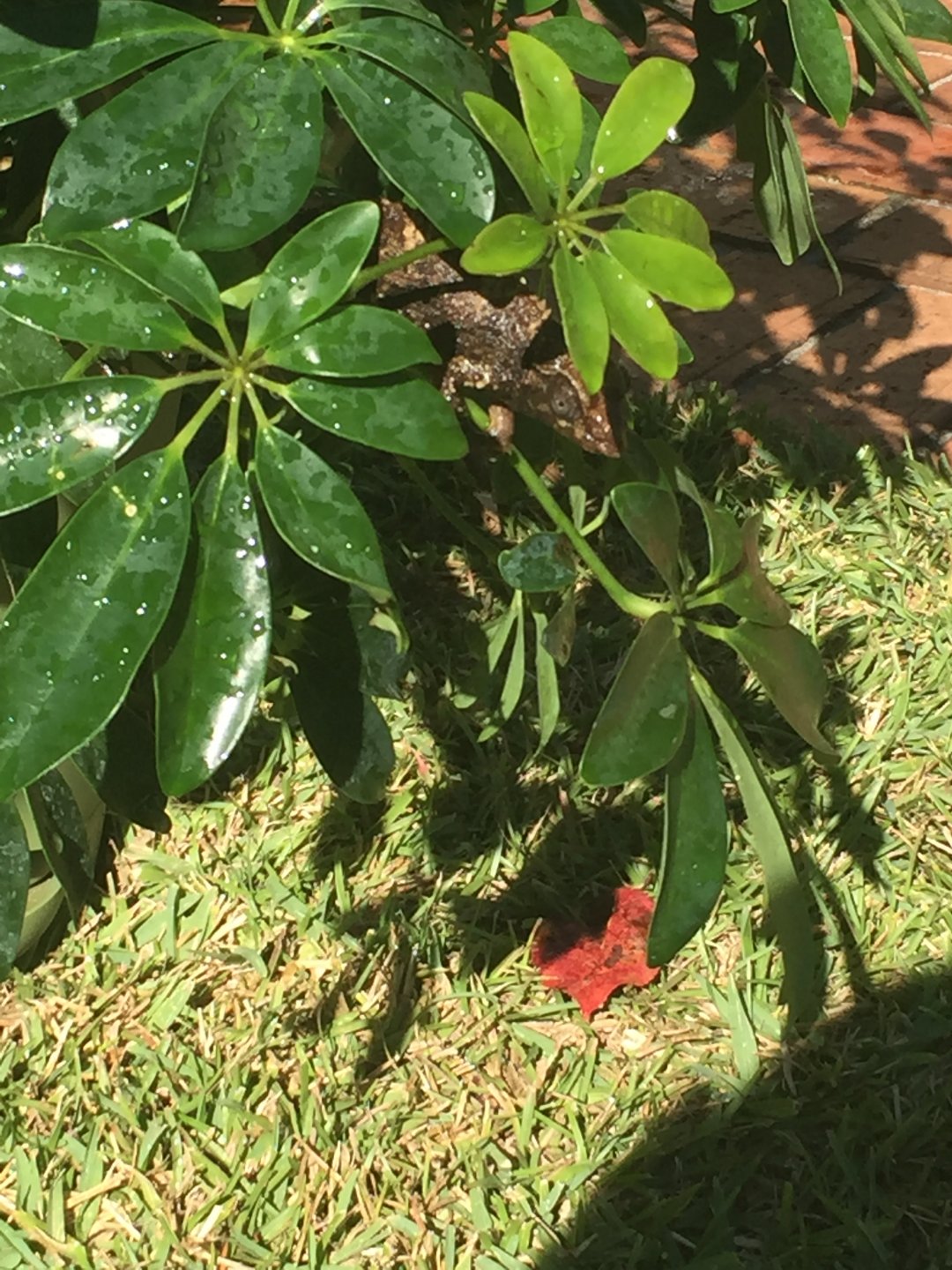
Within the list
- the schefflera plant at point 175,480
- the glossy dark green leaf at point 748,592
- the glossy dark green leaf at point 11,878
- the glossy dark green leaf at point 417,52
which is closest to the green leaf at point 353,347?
the schefflera plant at point 175,480

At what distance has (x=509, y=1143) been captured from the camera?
129 centimetres

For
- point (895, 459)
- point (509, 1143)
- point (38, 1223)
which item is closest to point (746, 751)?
point (509, 1143)

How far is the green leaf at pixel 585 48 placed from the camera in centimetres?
89

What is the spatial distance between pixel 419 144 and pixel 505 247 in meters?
0.06

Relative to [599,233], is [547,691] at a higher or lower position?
lower

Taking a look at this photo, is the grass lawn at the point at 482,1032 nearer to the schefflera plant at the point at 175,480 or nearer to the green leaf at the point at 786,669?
the green leaf at the point at 786,669

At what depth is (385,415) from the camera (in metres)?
0.66

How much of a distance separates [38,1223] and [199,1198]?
0.13 metres

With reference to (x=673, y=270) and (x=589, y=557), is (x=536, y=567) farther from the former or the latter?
(x=673, y=270)

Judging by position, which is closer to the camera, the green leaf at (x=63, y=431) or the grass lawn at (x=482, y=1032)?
the green leaf at (x=63, y=431)

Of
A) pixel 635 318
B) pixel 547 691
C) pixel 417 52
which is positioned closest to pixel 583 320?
pixel 635 318

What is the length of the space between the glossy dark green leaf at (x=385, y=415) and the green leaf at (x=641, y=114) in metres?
0.16

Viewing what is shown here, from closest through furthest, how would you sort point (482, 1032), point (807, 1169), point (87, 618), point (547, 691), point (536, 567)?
1. point (87, 618)
2. point (536, 567)
3. point (547, 691)
4. point (807, 1169)
5. point (482, 1032)

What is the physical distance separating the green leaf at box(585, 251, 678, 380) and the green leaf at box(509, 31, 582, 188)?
0.05 m
